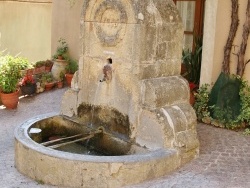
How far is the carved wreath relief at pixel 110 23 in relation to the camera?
549 cm

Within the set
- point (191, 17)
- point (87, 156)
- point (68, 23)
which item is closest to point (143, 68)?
point (87, 156)

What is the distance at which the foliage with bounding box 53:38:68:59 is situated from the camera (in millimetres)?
11203

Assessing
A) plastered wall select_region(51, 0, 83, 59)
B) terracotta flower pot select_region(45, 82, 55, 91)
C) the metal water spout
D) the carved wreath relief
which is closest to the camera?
the carved wreath relief

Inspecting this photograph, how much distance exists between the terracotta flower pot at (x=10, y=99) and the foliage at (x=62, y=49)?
2.63 m

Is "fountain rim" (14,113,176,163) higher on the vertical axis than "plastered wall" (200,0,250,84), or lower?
lower

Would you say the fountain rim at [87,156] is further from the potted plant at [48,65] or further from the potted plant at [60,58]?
the potted plant at [48,65]

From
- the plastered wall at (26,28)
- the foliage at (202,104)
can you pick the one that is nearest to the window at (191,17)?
the foliage at (202,104)

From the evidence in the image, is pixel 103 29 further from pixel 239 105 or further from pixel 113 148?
pixel 239 105

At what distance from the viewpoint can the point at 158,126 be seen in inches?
206

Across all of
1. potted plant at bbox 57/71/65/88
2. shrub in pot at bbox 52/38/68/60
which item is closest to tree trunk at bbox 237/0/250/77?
potted plant at bbox 57/71/65/88

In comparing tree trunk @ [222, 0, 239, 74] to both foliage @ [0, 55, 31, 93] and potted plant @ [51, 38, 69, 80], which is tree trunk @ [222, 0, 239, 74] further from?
potted plant @ [51, 38, 69, 80]

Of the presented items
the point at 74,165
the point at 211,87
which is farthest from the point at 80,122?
the point at 211,87

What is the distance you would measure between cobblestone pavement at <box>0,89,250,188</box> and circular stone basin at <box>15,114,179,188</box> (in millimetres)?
117

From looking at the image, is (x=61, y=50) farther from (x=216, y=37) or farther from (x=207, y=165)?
(x=207, y=165)
